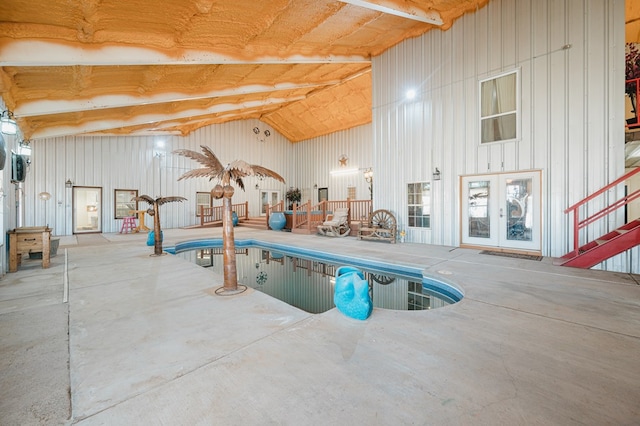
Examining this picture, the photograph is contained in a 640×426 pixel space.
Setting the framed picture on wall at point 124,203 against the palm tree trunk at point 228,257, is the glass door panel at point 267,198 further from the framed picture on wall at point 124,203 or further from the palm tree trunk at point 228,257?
the palm tree trunk at point 228,257

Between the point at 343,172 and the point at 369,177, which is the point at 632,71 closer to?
the point at 369,177

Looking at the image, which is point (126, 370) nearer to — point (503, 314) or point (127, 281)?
point (127, 281)

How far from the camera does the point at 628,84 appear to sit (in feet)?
18.7

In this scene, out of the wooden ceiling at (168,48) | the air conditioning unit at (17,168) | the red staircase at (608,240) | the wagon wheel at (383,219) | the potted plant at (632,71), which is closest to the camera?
the wooden ceiling at (168,48)

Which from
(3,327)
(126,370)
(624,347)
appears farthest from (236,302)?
(624,347)

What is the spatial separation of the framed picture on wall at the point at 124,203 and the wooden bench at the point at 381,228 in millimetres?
10948

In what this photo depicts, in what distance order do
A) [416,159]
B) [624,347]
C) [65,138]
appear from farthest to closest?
[65,138]
[416,159]
[624,347]

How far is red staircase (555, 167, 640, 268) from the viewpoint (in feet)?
13.1

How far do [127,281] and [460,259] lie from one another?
6.04 metres

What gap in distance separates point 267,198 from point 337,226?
8902mm

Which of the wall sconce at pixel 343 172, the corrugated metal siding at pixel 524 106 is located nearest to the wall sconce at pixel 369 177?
the wall sconce at pixel 343 172

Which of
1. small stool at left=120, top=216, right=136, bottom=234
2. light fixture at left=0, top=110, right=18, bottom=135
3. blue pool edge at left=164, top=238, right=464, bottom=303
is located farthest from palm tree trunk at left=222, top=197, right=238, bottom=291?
small stool at left=120, top=216, right=136, bottom=234

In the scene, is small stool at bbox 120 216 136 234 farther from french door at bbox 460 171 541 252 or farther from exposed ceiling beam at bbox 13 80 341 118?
french door at bbox 460 171 541 252

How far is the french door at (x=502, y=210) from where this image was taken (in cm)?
593
